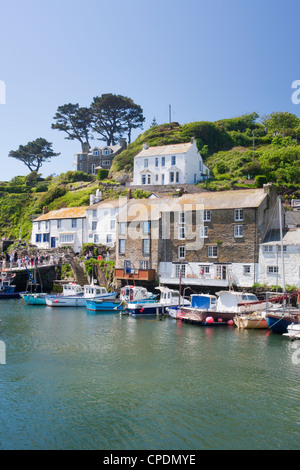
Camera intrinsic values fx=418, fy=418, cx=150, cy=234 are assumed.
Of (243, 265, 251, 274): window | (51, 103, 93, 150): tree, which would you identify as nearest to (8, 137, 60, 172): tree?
(51, 103, 93, 150): tree

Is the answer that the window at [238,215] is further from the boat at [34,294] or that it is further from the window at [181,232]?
the boat at [34,294]

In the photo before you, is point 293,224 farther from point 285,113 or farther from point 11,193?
point 11,193

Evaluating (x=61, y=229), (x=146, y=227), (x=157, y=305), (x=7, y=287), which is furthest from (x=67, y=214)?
(x=157, y=305)

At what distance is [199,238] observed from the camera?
50.8 metres

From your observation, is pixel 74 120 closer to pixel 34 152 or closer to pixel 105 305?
pixel 34 152

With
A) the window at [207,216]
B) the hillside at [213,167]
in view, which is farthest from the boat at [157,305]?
the hillside at [213,167]

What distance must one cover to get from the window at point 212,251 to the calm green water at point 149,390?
50.0 ft

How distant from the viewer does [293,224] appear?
172 feet

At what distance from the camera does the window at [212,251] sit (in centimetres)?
4977

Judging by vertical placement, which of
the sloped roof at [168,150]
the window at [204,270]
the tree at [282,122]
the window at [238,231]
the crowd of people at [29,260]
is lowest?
the window at [204,270]

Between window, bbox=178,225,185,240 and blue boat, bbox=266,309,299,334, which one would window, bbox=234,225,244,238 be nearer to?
window, bbox=178,225,185,240

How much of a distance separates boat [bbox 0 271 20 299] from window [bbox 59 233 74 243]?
34.7 ft

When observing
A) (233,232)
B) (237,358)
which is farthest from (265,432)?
(233,232)

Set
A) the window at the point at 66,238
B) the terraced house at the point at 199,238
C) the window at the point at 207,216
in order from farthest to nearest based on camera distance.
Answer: the window at the point at 66,238
the window at the point at 207,216
the terraced house at the point at 199,238
